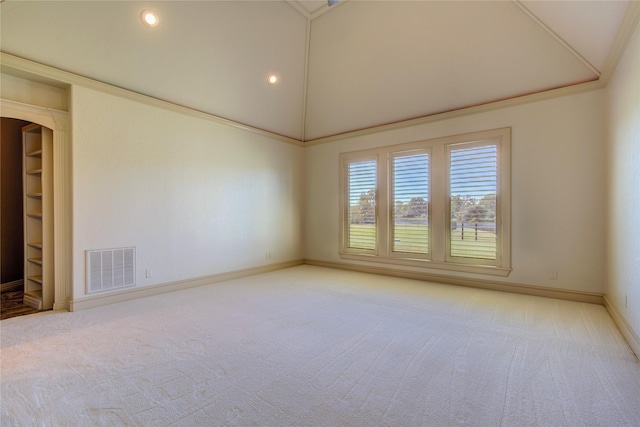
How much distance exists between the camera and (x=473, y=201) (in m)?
4.61

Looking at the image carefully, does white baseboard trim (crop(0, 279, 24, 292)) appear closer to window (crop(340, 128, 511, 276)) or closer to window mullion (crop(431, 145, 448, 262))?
window (crop(340, 128, 511, 276))

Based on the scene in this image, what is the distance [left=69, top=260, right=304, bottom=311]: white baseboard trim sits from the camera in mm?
3631

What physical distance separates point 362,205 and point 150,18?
437 centimetres

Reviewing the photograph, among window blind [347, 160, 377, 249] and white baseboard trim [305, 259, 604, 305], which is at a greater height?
window blind [347, 160, 377, 249]

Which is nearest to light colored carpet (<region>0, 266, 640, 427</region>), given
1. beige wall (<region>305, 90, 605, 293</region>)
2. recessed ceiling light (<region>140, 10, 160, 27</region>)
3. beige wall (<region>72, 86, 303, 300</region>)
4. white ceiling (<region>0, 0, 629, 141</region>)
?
beige wall (<region>305, 90, 605, 293</region>)

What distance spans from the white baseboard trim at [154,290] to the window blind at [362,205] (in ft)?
6.12

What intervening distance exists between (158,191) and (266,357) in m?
3.10

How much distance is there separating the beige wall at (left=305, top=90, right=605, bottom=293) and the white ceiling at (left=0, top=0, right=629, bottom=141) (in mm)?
321

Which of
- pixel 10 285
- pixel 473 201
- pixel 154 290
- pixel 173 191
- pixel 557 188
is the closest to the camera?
pixel 557 188

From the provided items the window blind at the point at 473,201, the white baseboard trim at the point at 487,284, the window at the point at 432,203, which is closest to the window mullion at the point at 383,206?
the window at the point at 432,203

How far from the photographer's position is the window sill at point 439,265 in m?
4.43

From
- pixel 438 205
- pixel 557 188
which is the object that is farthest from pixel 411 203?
pixel 557 188

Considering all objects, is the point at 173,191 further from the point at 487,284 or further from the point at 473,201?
the point at 487,284

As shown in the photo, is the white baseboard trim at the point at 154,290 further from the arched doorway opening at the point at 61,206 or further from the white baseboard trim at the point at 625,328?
the white baseboard trim at the point at 625,328
